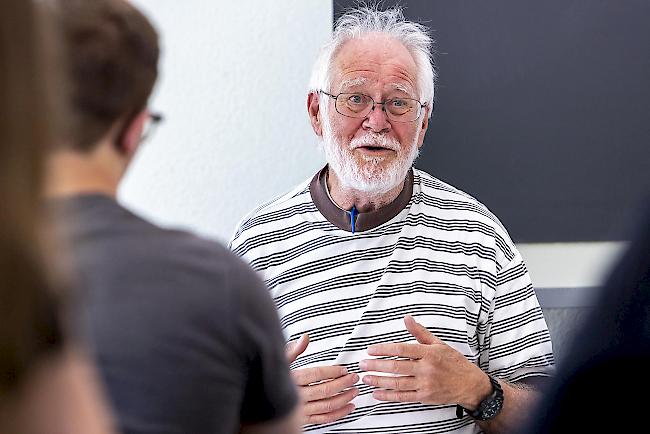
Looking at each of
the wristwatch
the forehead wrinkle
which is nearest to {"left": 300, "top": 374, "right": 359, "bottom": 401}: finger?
the wristwatch

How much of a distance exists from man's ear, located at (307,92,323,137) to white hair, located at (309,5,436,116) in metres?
0.02

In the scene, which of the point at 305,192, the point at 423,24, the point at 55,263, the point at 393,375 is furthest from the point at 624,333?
the point at 423,24

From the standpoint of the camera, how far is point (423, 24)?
2.48m

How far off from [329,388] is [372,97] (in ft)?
2.53

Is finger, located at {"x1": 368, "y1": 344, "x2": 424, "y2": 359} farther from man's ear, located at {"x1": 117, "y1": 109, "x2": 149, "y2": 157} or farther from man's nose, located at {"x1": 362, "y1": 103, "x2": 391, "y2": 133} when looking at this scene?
man's ear, located at {"x1": 117, "y1": 109, "x2": 149, "y2": 157}

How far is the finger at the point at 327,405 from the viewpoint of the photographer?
2006mm

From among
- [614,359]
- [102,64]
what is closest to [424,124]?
[102,64]

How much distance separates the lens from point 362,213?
2.30 meters

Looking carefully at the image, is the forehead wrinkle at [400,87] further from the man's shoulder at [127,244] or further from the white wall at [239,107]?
the man's shoulder at [127,244]

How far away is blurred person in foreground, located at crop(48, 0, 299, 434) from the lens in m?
1.00

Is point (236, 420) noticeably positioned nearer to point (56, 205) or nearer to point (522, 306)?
point (56, 205)

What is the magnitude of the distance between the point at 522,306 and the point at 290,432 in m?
1.14

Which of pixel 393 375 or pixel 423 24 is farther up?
pixel 423 24

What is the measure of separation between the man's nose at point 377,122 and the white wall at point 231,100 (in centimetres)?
21
